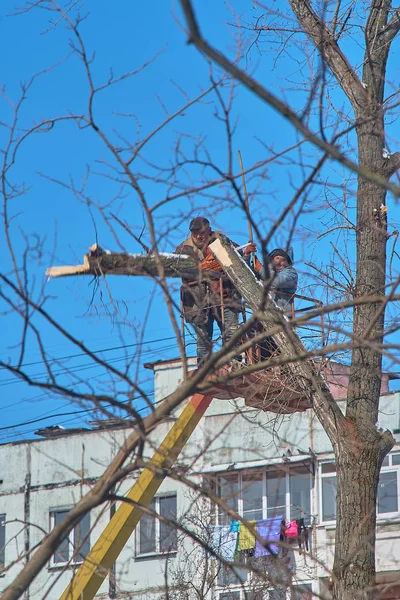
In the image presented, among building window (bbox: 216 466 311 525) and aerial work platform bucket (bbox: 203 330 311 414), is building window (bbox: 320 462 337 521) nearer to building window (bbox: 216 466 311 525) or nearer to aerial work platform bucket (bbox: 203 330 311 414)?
building window (bbox: 216 466 311 525)

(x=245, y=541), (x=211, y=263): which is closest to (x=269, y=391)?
(x=211, y=263)

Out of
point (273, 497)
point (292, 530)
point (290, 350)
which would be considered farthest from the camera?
point (273, 497)

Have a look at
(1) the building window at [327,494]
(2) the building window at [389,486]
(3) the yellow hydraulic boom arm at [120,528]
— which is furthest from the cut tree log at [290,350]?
(1) the building window at [327,494]

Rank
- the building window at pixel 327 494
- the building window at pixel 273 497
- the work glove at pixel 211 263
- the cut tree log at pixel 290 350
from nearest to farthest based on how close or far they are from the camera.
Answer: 1. the cut tree log at pixel 290 350
2. the work glove at pixel 211 263
3. the building window at pixel 327 494
4. the building window at pixel 273 497

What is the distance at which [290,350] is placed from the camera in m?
9.24

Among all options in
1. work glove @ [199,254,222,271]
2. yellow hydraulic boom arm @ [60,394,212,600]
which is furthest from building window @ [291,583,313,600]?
work glove @ [199,254,222,271]

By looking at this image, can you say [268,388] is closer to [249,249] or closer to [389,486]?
[249,249]

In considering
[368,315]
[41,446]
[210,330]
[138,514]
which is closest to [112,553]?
[138,514]

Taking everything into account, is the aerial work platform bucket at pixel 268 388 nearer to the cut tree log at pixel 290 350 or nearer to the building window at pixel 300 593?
the cut tree log at pixel 290 350

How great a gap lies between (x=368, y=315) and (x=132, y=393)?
398 centimetres

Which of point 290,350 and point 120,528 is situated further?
point 120,528

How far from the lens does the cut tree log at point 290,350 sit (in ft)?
29.3

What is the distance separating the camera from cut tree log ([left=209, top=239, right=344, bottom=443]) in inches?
352

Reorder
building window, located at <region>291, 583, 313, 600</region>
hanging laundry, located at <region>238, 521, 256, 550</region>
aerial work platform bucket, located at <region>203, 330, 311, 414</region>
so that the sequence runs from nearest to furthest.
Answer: building window, located at <region>291, 583, 313, 600</region> → aerial work platform bucket, located at <region>203, 330, 311, 414</region> → hanging laundry, located at <region>238, 521, 256, 550</region>
